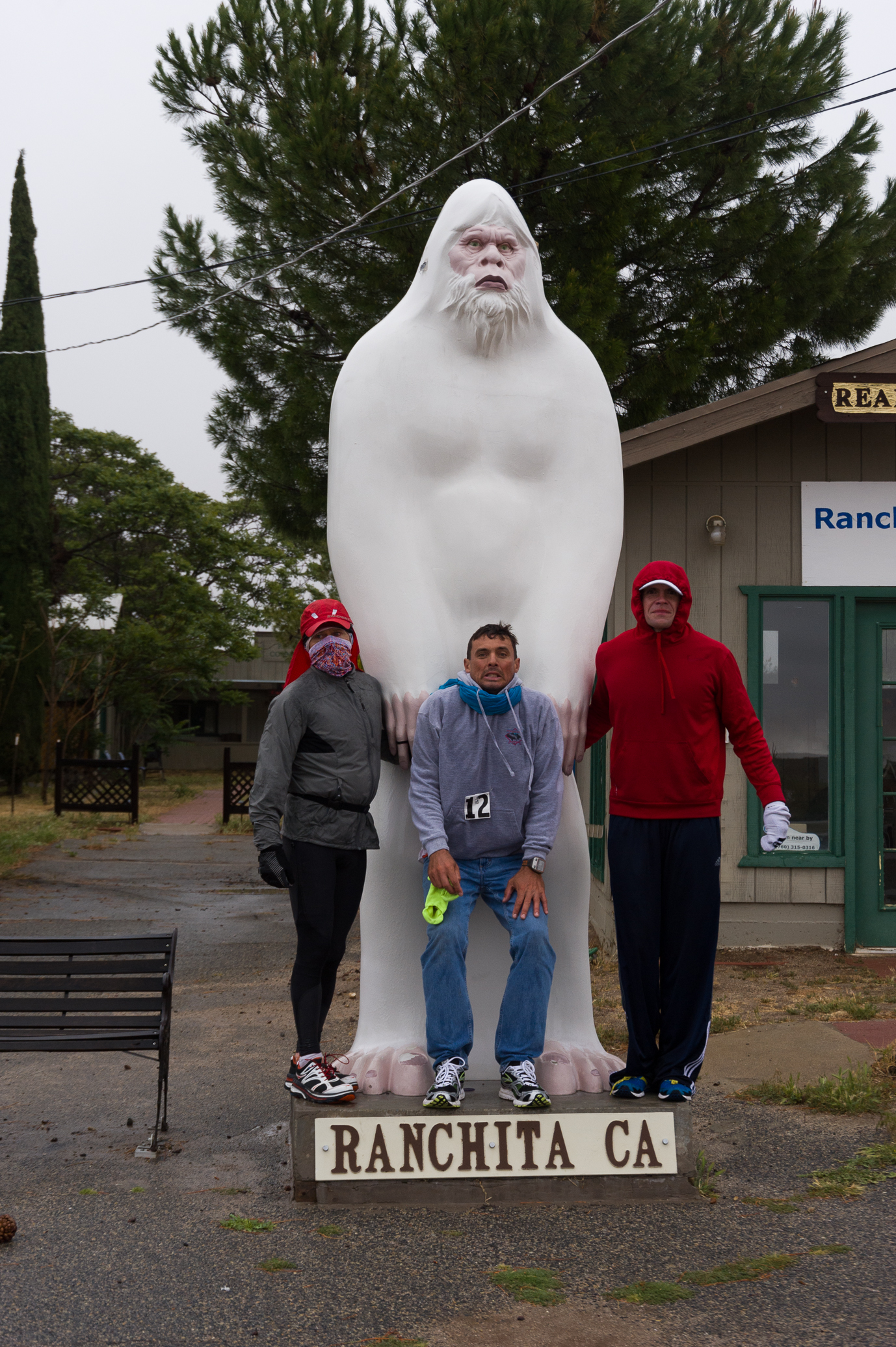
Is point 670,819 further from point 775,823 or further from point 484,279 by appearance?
point 484,279

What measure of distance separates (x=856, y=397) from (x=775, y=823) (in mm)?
4062

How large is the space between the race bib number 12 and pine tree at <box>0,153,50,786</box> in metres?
17.8

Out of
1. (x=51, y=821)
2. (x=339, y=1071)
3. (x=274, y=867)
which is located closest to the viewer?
(x=274, y=867)

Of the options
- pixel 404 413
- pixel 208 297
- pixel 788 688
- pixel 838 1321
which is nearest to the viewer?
pixel 838 1321

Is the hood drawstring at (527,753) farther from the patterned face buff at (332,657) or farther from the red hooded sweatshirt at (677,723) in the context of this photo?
the patterned face buff at (332,657)

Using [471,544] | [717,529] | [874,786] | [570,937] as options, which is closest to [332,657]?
[471,544]

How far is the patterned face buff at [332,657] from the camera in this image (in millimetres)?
3363

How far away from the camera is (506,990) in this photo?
10.7 ft

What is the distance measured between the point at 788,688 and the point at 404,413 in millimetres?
4053

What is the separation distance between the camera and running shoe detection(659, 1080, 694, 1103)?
3244 mm

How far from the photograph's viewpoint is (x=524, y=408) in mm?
3580

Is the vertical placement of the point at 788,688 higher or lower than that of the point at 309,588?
lower

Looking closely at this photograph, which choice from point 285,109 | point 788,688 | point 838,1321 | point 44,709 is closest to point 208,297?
point 285,109

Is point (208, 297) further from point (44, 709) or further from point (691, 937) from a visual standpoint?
point (44, 709)
